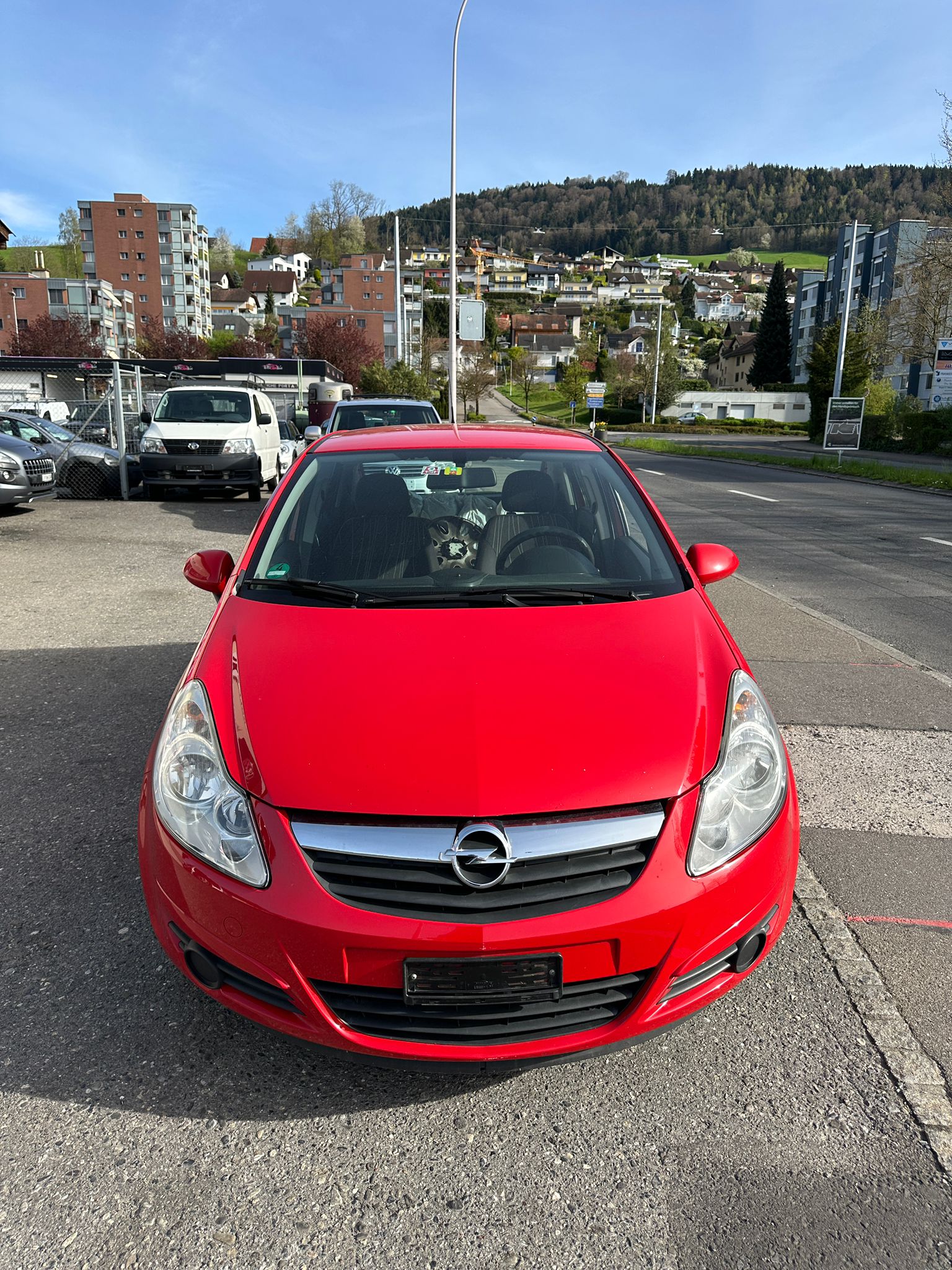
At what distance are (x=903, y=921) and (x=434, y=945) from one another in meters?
1.92

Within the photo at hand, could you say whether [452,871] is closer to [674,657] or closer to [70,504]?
[674,657]

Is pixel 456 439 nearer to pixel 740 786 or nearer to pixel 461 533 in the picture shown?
pixel 461 533

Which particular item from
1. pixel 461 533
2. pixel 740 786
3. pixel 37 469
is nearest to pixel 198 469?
pixel 37 469

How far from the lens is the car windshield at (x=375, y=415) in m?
12.4

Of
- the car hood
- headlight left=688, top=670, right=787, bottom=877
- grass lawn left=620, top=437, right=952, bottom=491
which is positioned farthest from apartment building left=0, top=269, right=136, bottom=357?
headlight left=688, top=670, right=787, bottom=877

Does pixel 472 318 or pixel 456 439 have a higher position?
pixel 472 318

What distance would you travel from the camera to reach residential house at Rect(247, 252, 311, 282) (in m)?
163

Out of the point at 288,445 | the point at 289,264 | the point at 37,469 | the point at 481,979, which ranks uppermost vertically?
the point at 289,264

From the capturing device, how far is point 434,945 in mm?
1974

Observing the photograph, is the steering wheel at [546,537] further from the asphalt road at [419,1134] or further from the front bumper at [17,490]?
the front bumper at [17,490]

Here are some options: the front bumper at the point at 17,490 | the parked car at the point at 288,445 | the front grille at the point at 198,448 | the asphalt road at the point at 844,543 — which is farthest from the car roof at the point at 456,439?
the parked car at the point at 288,445

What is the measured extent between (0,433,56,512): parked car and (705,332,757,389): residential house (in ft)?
337

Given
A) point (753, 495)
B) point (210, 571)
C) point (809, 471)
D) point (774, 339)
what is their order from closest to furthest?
point (210, 571) < point (753, 495) < point (809, 471) < point (774, 339)

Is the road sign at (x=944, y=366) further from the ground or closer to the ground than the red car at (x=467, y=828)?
further from the ground
